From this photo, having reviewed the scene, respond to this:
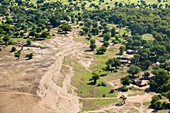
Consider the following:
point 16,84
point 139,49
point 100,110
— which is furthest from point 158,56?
point 16,84

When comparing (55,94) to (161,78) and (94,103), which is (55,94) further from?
(161,78)

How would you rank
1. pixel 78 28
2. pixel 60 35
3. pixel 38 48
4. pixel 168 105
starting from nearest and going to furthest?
pixel 168 105 < pixel 38 48 < pixel 60 35 < pixel 78 28

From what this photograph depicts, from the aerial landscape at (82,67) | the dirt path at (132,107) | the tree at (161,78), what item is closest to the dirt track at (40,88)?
the aerial landscape at (82,67)

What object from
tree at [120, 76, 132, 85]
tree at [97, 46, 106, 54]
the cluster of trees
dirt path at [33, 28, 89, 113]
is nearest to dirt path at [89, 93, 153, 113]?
tree at [120, 76, 132, 85]

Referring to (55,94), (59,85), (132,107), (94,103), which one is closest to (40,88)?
(55,94)

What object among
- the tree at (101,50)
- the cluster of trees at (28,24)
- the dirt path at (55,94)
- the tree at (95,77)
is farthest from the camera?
the cluster of trees at (28,24)

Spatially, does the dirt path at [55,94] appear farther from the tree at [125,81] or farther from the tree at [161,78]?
the tree at [161,78]

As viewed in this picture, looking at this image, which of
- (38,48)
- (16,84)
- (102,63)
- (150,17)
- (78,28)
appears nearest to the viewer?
(16,84)

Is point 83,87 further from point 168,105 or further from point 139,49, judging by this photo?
point 139,49
